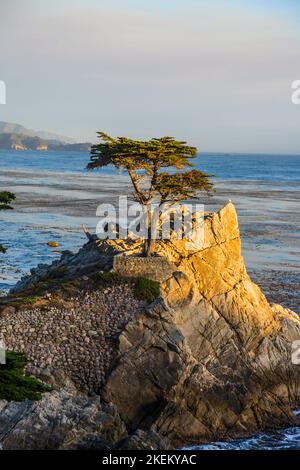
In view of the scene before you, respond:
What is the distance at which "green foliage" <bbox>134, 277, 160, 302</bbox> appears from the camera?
95.6 feet

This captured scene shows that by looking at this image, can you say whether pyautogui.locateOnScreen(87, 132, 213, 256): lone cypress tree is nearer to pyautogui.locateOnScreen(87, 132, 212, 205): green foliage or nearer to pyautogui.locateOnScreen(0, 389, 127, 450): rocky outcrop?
pyautogui.locateOnScreen(87, 132, 212, 205): green foliage

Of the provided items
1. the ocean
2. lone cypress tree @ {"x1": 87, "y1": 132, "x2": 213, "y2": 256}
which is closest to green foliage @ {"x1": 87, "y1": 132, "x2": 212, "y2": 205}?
lone cypress tree @ {"x1": 87, "y1": 132, "x2": 213, "y2": 256}

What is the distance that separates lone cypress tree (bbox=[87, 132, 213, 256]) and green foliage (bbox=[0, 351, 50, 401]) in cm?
946

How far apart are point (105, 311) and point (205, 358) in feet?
14.0

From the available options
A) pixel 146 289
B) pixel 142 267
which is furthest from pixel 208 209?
pixel 146 289

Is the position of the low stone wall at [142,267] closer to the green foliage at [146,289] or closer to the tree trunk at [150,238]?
the green foliage at [146,289]

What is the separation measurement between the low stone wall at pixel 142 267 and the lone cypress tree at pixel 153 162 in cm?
119

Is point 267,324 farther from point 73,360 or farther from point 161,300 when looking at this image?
point 73,360

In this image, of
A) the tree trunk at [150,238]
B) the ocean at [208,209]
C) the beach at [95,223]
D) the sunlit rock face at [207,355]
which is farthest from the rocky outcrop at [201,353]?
the beach at [95,223]

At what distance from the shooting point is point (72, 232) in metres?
61.8

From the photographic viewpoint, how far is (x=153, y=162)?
33.0m

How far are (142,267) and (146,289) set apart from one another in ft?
4.43
